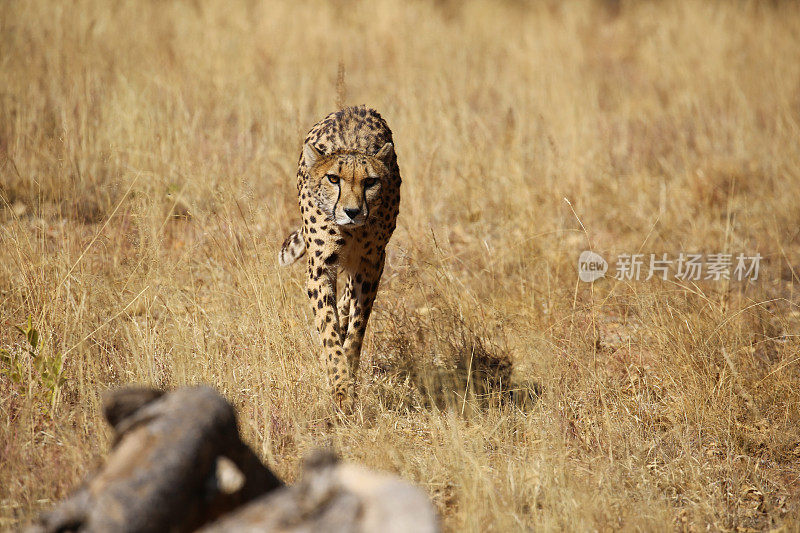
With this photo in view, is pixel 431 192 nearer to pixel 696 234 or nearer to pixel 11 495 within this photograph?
pixel 696 234

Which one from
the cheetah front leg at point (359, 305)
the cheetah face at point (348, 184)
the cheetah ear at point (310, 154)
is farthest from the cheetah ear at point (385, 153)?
the cheetah front leg at point (359, 305)

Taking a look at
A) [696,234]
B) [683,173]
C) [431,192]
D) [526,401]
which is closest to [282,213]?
[431,192]

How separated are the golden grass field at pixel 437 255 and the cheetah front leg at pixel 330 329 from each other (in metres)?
0.11

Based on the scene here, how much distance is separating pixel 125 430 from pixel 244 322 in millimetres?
1714

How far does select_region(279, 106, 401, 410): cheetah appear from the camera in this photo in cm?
352

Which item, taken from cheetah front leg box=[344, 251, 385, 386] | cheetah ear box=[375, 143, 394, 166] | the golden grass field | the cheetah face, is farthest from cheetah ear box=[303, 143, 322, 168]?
cheetah front leg box=[344, 251, 385, 386]

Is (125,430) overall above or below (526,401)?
above

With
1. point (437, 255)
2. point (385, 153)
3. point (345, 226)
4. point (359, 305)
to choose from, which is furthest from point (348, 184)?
point (437, 255)

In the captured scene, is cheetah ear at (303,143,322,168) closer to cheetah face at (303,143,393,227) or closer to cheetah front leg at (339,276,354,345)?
cheetah face at (303,143,393,227)

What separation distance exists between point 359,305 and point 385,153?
0.77 metres

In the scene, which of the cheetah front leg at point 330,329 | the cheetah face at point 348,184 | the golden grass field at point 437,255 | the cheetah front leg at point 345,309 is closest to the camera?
the golden grass field at point 437,255

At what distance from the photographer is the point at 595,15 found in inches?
450

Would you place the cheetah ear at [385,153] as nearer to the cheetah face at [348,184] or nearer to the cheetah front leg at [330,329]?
the cheetah face at [348,184]

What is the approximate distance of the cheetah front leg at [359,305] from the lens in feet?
12.5
